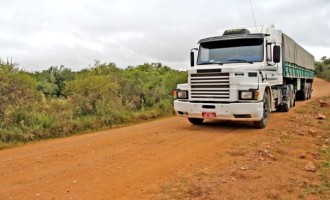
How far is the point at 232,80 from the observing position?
9.73 meters

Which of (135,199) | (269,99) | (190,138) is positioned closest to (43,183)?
(135,199)

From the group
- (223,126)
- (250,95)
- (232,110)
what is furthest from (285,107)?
(232,110)

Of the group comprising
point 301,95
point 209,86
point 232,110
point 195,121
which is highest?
point 209,86

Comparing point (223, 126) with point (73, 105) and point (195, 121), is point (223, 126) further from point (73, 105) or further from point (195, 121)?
point (73, 105)

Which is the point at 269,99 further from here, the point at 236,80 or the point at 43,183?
the point at 43,183

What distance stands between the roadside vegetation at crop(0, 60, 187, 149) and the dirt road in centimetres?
74

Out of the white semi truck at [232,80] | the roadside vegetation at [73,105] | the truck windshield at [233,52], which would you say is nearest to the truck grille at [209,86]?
the white semi truck at [232,80]

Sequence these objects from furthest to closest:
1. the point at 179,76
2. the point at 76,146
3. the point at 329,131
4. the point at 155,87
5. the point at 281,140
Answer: the point at 179,76 → the point at 155,87 → the point at 329,131 → the point at 281,140 → the point at 76,146

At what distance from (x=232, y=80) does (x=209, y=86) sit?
27.2 inches

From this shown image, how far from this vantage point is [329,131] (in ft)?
34.4

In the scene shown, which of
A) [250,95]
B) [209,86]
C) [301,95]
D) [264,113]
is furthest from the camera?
[301,95]

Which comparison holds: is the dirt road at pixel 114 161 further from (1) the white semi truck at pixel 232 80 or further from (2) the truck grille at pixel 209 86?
(2) the truck grille at pixel 209 86

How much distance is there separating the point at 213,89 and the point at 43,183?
5.78 m

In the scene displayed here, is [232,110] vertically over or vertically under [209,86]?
under
